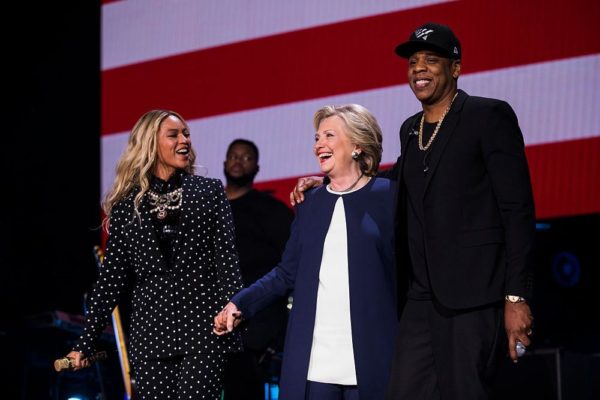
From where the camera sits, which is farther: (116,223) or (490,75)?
(490,75)

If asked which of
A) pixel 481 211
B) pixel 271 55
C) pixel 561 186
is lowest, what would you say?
pixel 481 211

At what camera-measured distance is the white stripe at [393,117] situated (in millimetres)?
4414

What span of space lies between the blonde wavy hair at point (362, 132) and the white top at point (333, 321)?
0.28m

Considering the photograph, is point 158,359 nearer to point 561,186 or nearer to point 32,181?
point 561,186

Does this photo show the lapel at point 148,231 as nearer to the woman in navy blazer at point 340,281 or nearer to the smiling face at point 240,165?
the woman in navy blazer at point 340,281

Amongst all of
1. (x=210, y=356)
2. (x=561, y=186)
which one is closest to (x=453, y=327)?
(x=210, y=356)

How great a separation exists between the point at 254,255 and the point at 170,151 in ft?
4.44

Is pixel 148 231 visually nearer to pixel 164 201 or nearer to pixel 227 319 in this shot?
pixel 164 201

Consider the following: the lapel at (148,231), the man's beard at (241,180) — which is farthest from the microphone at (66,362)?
the man's beard at (241,180)

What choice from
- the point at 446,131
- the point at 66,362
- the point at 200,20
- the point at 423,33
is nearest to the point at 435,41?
the point at 423,33

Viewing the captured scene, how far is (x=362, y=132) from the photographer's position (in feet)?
10.4

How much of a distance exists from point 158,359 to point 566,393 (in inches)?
102

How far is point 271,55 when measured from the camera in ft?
17.7

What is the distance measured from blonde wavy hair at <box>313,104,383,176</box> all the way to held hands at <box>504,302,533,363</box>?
3.15 feet
